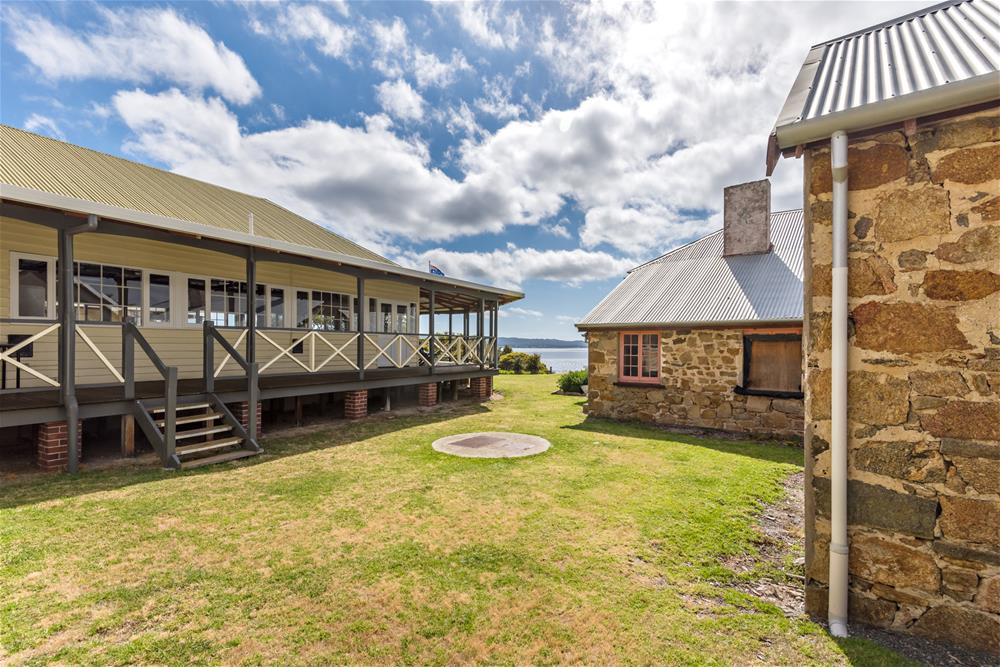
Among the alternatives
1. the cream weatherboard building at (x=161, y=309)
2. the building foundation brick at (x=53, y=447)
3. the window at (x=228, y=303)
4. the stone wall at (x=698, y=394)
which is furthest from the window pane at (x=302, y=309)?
the stone wall at (x=698, y=394)

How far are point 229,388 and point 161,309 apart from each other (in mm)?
2870

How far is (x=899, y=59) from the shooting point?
3.51 meters

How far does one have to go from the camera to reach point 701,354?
10.0 m

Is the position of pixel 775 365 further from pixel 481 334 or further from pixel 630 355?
pixel 481 334

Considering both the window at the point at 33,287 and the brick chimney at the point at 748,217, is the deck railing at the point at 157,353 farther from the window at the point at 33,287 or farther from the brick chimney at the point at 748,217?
the brick chimney at the point at 748,217

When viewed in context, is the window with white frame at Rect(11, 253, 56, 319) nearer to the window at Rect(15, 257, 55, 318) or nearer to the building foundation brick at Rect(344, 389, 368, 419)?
the window at Rect(15, 257, 55, 318)

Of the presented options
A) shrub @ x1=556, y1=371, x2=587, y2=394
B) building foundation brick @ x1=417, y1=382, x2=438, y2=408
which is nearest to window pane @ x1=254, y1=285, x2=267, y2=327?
building foundation brick @ x1=417, y1=382, x2=438, y2=408

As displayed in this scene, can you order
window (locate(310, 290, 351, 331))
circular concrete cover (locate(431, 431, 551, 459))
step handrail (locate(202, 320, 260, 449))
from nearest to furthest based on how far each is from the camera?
circular concrete cover (locate(431, 431, 551, 459)), step handrail (locate(202, 320, 260, 449)), window (locate(310, 290, 351, 331))

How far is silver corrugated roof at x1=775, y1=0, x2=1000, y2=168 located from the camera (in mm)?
2729

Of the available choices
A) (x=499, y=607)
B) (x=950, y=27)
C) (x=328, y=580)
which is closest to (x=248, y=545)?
(x=328, y=580)

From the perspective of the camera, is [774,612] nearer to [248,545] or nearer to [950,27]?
[248,545]

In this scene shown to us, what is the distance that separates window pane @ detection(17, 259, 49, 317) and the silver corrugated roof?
38.7 feet

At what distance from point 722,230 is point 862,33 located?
8.92 metres

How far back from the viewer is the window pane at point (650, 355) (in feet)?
35.5
